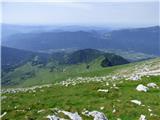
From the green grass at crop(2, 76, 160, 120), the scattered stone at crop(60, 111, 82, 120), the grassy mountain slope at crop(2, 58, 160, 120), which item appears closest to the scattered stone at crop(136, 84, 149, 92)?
the grassy mountain slope at crop(2, 58, 160, 120)

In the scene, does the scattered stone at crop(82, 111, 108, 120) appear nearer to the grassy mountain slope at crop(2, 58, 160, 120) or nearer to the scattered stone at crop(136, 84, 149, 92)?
the grassy mountain slope at crop(2, 58, 160, 120)

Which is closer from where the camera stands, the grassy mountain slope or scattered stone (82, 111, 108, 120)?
scattered stone (82, 111, 108, 120)

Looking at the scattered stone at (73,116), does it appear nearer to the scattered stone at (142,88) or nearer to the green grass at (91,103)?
the green grass at (91,103)

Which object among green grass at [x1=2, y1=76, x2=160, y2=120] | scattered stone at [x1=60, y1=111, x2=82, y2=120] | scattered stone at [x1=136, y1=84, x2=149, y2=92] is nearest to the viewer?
scattered stone at [x1=60, y1=111, x2=82, y2=120]

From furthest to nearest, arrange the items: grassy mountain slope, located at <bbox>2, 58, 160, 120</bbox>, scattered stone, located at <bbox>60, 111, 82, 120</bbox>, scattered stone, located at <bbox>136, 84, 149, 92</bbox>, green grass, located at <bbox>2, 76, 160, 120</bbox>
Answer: scattered stone, located at <bbox>136, 84, 149, 92</bbox>
green grass, located at <bbox>2, 76, 160, 120</bbox>
grassy mountain slope, located at <bbox>2, 58, 160, 120</bbox>
scattered stone, located at <bbox>60, 111, 82, 120</bbox>

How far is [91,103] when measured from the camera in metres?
40.1

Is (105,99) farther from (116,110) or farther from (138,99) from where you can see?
(116,110)

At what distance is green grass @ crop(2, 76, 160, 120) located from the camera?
3341 cm

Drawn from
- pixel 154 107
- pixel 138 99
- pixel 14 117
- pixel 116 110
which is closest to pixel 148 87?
pixel 138 99

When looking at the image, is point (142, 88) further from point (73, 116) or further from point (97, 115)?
point (73, 116)

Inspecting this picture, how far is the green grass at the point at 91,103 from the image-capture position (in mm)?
33406

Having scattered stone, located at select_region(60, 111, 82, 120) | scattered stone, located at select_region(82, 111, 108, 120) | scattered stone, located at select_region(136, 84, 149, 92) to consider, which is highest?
scattered stone, located at select_region(60, 111, 82, 120)

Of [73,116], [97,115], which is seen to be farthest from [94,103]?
[73,116]

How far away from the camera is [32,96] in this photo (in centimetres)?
5003
